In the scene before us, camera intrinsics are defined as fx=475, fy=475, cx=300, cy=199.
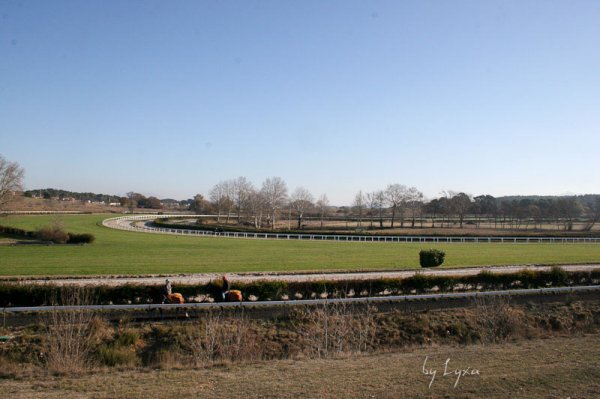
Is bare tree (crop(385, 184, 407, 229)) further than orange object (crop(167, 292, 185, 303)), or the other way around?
bare tree (crop(385, 184, 407, 229))

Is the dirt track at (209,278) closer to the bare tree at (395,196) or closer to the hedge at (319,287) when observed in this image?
the hedge at (319,287)

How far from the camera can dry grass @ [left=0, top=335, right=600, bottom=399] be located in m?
9.73

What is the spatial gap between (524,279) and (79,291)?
69.5 feet

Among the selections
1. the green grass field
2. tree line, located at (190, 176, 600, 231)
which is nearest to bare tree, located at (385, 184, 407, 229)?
tree line, located at (190, 176, 600, 231)

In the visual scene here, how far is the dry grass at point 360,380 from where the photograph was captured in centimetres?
973

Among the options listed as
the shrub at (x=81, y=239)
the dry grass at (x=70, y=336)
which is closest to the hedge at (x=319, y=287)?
the dry grass at (x=70, y=336)

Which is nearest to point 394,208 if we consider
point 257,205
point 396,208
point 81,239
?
point 396,208

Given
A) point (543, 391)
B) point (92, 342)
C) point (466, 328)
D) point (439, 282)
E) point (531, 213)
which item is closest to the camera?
point (543, 391)

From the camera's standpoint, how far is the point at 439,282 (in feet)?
76.5

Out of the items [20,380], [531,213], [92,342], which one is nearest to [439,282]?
[92,342]

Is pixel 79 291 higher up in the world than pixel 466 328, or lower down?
higher up

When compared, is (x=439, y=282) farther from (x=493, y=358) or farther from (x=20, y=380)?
(x=20, y=380)

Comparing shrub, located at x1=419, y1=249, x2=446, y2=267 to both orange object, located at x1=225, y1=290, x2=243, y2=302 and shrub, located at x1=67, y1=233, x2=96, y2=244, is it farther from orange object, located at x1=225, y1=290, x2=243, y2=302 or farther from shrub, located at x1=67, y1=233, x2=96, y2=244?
shrub, located at x1=67, y1=233, x2=96, y2=244

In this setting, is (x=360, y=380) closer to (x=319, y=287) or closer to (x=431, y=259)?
(x=319, y=287)
